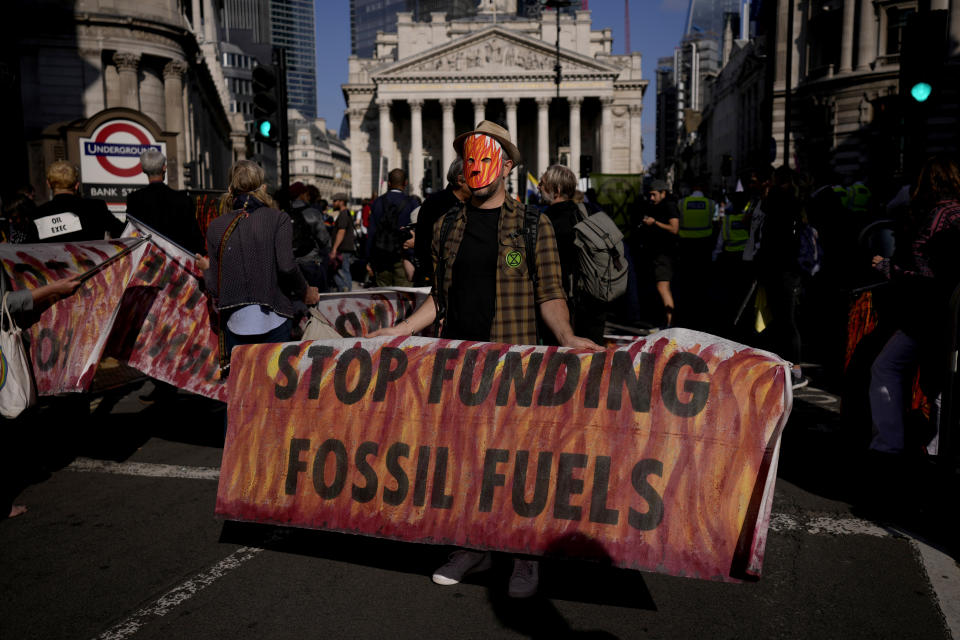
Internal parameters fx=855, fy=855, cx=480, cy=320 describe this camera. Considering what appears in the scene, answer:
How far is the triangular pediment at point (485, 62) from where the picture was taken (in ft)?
260

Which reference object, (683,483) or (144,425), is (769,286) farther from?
(144,425)

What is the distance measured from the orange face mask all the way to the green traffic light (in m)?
6.85

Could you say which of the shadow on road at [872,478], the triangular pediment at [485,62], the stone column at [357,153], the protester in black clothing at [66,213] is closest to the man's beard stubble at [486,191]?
the shadow on road at [872,478]

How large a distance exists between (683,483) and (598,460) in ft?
1.20

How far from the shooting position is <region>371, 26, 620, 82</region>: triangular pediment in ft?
260

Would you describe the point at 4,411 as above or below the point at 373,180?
below

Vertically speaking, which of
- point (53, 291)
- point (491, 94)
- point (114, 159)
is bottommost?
point (53, 291)

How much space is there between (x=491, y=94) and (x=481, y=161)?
3151 inches

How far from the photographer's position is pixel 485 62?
265 feet

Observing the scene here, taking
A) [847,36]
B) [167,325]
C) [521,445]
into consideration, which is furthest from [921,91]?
[847,36]

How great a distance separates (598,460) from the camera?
3666mm

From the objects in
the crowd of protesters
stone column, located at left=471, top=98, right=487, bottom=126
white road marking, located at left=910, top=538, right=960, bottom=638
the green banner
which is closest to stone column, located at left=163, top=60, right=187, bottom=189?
the green banner

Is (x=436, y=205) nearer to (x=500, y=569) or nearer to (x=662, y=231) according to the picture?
(x=500, y=569)

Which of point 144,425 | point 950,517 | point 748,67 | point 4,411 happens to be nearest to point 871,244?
point 950,517
